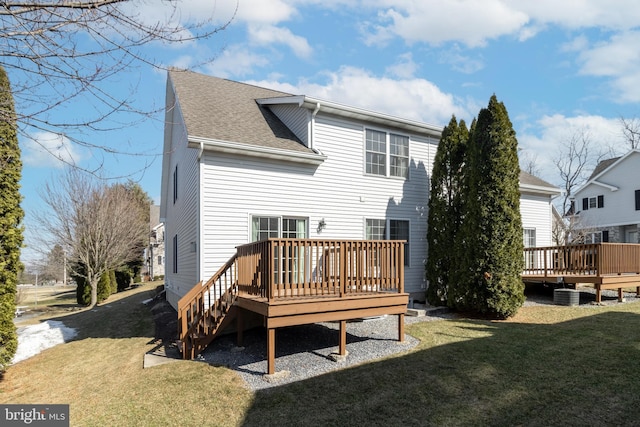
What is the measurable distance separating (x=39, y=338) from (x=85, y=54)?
33.9 ft

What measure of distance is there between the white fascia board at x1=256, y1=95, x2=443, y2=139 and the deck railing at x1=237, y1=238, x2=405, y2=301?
14.1 ft

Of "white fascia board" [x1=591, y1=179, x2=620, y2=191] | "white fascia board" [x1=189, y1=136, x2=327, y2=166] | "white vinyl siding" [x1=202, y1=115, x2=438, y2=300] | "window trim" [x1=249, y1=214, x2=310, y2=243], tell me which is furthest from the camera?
"white fascia board" [x1=591, y1=179, x2=620, y2=191]

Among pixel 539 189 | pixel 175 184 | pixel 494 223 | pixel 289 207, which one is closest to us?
pixel 494 223

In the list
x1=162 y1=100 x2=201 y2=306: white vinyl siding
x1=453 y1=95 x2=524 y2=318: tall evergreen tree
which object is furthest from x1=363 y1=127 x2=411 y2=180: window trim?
x1=162 y1=100 x2=201 y2=306: white vinyl siding

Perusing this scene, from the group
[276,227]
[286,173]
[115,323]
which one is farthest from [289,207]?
[115,323]

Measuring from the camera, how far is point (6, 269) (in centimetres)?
793

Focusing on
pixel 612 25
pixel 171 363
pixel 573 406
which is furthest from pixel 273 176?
pixel 612 25

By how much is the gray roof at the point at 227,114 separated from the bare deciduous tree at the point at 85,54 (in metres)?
4.80

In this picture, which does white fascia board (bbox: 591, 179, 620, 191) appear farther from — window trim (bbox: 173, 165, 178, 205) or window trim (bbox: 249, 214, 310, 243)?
window trim (bbox: 173, 165, 178, 205)

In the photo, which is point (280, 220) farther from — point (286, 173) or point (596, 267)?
point (596, 267)

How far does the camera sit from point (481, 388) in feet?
18.1

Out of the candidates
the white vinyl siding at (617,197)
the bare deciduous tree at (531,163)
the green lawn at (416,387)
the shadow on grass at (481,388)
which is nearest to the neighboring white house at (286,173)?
the green lawn at (416,387)

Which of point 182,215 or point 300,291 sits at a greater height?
point 182,215

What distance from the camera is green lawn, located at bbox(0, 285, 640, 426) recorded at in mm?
4902
